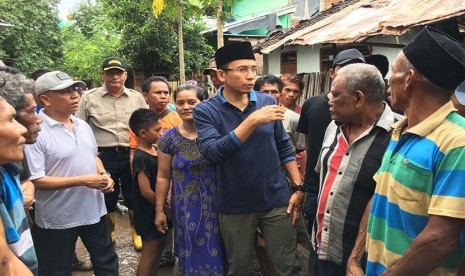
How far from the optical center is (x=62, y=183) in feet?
8.82

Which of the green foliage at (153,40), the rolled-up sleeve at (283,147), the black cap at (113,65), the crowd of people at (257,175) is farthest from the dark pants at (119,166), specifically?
the green foliage at (153,40)

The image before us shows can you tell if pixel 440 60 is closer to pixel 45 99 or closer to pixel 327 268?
pixel 327 268

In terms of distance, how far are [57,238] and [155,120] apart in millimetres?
1294

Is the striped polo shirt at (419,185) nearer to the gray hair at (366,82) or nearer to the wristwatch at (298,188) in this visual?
the gray hair at (366,82)

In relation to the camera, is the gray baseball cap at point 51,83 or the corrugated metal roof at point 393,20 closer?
the gray baseball cap at point 51,83

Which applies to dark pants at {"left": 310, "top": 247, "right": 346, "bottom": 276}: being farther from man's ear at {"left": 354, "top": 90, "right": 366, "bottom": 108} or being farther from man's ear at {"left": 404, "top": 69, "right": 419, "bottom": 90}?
man's ear at {"left": 404, "top": 69, "right": 419, "bottom": 90}

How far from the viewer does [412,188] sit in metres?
1.47

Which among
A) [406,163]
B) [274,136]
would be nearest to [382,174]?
[406,163]

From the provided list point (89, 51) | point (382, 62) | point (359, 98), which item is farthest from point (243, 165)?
point (89, 51)

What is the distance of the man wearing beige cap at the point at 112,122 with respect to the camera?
4.45m

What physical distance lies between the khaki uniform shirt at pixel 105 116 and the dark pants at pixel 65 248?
1.63 meters

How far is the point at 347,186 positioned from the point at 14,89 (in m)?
1.89

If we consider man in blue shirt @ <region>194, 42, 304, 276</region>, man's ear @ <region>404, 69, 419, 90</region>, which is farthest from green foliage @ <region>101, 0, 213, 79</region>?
man's ear @ <region>404, 69, 419, 90</region>

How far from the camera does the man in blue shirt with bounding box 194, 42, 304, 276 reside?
269cm
